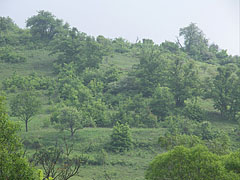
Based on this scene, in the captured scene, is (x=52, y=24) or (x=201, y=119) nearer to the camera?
(x=201, y=119)

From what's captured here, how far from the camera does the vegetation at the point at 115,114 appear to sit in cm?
1457

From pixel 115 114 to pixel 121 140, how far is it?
19.9 feet

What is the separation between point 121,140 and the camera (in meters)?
26.2

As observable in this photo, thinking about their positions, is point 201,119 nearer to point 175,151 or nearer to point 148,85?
point 148,85

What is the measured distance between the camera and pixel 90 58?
148 ft

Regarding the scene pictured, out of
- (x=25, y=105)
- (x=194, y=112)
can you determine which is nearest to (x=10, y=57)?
(x=25, y=105)

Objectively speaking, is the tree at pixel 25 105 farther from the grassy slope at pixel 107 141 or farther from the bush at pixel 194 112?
the bush at pixel 194 112

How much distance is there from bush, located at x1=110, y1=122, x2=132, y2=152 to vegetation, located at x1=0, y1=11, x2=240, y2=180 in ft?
0.27

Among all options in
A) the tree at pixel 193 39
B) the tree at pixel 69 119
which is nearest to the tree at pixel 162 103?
the tree at pixel 69 119

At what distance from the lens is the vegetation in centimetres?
1457

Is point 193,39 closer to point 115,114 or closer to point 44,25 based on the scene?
point 44,25

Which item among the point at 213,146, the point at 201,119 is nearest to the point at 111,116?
the point at 201,119

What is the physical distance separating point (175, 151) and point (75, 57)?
33522 millimetres

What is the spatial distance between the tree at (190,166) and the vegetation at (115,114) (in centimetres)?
4
